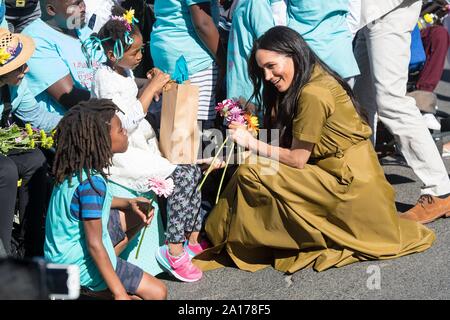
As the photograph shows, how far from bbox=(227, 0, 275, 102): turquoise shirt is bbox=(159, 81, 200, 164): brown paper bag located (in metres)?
0.41

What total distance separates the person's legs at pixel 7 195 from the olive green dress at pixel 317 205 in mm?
1049

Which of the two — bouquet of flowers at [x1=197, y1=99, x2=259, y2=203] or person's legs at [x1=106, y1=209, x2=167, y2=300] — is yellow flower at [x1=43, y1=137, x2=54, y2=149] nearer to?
person's legs at [x1=106, y1=209, x2=167, y2=300]

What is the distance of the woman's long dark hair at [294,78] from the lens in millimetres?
4516

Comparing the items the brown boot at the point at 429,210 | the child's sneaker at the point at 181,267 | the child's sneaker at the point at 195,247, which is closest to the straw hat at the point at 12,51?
the child's sneaker at the point at 181,267

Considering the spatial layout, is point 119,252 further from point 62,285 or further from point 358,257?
point 62,285

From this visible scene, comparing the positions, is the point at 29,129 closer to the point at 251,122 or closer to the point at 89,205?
the point at 89,205

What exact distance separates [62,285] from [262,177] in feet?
7.33

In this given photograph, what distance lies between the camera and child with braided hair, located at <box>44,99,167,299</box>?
12.5ft

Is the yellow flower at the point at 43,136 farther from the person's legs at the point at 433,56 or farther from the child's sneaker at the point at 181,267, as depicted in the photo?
the person's legs at the point at 433,56

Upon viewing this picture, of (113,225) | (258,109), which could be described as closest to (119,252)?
(113,225)

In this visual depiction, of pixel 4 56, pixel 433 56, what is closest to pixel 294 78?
pixel 4 56

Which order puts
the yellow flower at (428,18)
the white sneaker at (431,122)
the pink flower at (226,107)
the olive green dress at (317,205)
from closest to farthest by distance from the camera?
the olive green dress at (317,205), the pink flower at (226,107), the white sneaker at (431,122), the yellow flower at (428,18)

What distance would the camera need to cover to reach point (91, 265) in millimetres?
3947

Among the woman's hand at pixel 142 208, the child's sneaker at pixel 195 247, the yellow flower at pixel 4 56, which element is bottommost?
the child's sneaker at pixel 195 247
